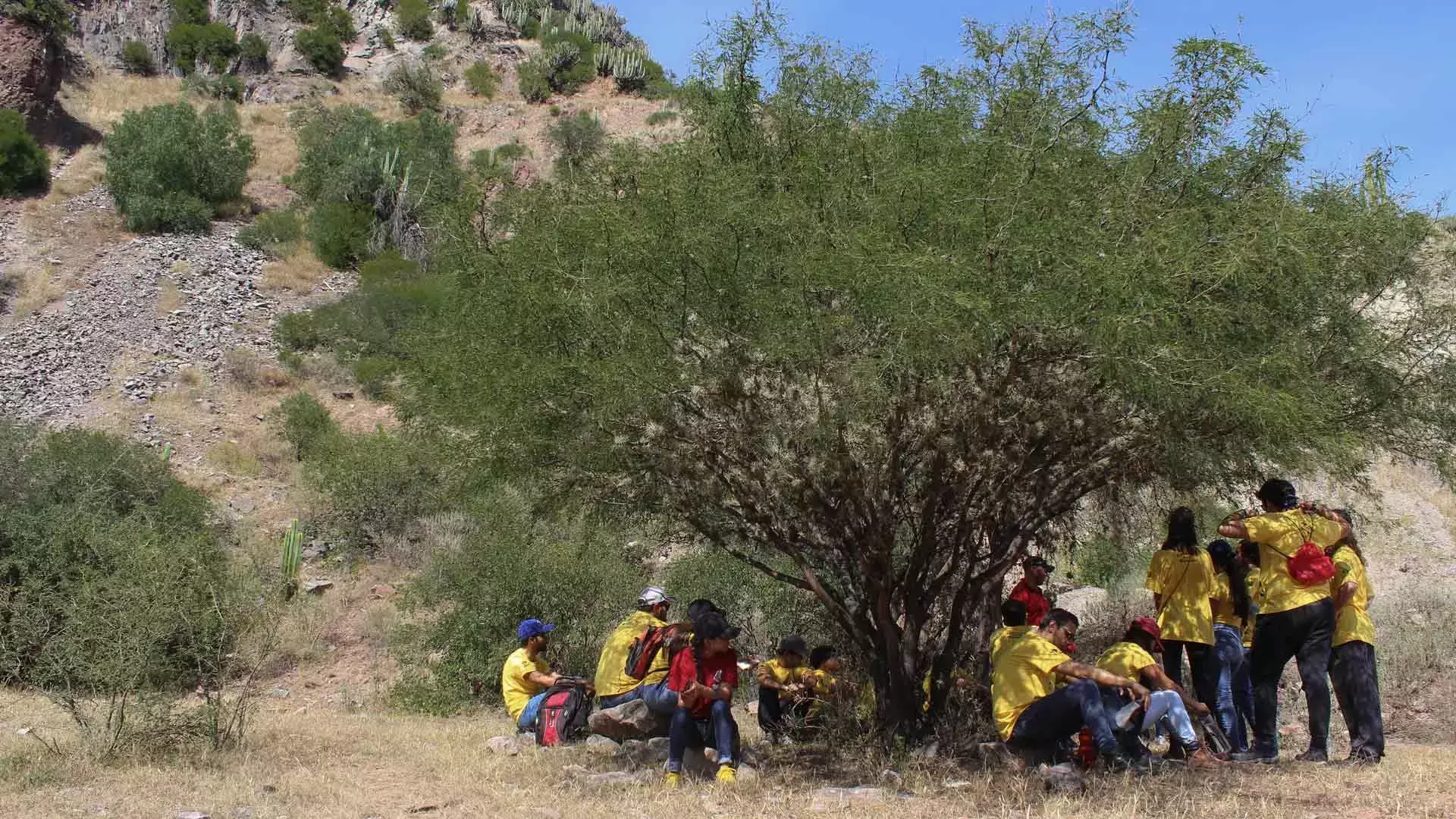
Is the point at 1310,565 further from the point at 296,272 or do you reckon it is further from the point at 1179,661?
the point at 296,272

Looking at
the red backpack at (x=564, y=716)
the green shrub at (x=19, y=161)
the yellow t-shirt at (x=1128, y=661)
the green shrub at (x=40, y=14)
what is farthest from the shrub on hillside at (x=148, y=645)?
the green shrub at (x=40, y=14)

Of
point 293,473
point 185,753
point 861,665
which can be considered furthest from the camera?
point 293,473

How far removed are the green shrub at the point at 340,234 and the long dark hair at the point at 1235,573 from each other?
1250 inches

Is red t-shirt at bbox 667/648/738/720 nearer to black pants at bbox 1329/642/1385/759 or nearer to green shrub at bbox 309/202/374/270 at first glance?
black pants at bbox 1329/642/1385/759

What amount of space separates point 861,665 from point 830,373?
4238 millimetres

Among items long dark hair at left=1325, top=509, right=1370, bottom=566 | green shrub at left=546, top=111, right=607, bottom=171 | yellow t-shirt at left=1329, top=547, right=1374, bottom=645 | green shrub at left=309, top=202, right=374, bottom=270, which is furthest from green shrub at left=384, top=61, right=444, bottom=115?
yellow t-shirt at left=1329, top=547, right=1374, bottom=645

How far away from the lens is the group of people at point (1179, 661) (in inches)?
251

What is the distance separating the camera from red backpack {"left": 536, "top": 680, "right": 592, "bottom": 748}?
8766 mm

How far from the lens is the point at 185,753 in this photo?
7.64 m

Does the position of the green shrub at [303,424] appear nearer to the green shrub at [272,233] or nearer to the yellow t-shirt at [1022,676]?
the green shrub at [272,233]

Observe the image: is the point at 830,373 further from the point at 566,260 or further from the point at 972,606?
the point at 972,606

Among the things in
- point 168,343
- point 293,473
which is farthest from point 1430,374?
point 168,343

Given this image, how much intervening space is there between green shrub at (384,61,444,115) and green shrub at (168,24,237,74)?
24.9 feet

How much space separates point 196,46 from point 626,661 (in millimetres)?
54861
